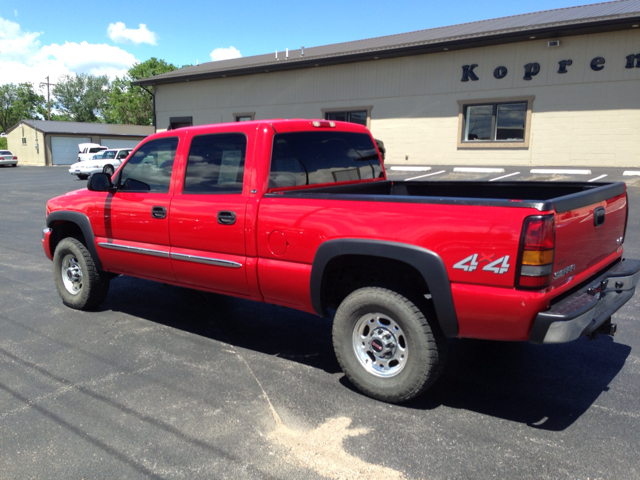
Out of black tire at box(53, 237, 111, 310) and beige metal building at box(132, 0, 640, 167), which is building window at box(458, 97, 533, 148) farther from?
black tire at box(53, 237, 111, 310)

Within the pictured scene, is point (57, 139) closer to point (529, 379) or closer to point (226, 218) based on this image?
point (226, 218)

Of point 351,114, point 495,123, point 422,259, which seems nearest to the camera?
point 422,259

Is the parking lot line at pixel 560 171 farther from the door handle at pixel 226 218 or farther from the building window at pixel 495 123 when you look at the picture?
the door handle at pixel 226 218

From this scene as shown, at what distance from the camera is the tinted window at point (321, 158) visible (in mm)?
4289

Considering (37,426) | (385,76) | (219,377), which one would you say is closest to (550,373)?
(219,377)

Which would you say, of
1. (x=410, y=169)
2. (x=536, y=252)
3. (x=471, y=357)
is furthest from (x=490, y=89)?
(x=536, y=252)

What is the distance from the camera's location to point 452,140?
19.8 m

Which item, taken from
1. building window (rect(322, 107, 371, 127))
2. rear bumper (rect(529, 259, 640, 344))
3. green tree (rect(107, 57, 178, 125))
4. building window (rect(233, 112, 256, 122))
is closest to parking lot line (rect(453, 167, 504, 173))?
building window (rect(322, 107, 371, 127))

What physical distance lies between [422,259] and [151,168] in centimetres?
294

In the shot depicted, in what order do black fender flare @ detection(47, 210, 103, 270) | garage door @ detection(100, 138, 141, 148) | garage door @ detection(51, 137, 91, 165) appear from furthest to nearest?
garage door @ detection(100, 138, 141, 148) → garage door @ detection(51, 137, 91, 165) → black fender flare @ detection(47, 210, 103, 270)

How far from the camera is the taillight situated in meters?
2.87

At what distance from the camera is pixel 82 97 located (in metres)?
98.1

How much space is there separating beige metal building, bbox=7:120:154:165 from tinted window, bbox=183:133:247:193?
166 ft

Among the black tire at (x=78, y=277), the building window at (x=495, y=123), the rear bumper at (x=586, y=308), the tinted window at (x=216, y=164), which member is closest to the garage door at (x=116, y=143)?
the building window at (x=495, y=123)
